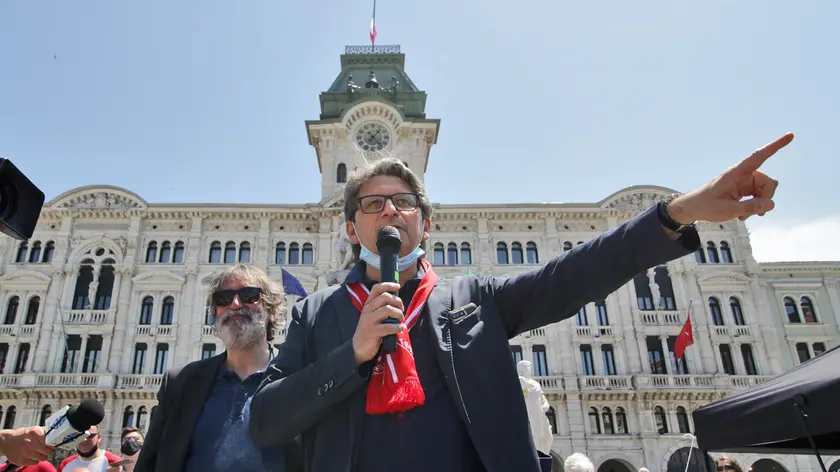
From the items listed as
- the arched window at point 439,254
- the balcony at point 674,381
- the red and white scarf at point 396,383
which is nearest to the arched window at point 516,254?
the arched window at point 439,254

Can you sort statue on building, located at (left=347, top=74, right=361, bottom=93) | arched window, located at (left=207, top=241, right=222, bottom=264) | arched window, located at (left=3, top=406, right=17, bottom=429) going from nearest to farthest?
arched window, located at (left=3, top=406, right=17, bottom=429)
arched window, located at (left=207, top=241, right=222, bottom=264)
statue on building, located at (left=347, top=74, right=361, bottom=93)

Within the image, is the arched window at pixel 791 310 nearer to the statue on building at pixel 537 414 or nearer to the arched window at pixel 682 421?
the arched window at pixel 682 421

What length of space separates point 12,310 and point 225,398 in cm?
3255

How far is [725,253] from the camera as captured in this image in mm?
31422

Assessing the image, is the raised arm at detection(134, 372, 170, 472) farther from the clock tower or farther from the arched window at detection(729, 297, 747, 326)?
the arched window at detection(729, 297, 747, 326)

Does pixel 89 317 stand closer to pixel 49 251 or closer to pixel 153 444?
pixel 49 251

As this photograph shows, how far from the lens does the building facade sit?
2691 centimetres

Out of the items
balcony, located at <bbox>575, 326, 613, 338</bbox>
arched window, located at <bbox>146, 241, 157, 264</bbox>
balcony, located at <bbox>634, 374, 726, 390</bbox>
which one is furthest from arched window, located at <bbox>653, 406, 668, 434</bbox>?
arched window, located at <bbox>146, 241, 157, 264</bbox>

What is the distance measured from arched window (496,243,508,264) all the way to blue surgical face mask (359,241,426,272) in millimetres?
29151

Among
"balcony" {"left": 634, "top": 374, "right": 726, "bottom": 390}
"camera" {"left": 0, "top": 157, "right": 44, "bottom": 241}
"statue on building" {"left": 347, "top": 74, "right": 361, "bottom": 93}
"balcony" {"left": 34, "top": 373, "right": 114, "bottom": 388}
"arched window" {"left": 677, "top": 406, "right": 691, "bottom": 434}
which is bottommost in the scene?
"camera" {"left": 0, "top": 157, "right": 44, "bottom": 241}

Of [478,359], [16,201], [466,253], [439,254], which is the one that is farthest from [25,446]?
[466,253]

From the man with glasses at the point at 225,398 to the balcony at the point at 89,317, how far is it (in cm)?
2873

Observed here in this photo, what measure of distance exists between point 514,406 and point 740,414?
8.22 feet

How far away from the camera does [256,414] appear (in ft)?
6.49
